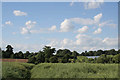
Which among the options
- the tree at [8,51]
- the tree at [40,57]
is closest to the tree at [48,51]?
the tree at [40,57]

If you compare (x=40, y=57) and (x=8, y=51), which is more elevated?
(x=8, y=51)

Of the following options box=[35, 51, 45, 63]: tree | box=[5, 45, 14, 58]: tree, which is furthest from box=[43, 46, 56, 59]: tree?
box=[5, 45, 14, 58]: tree

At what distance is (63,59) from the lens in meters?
20.8

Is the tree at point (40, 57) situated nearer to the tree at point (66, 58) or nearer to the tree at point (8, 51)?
the tree at point (66, 58)

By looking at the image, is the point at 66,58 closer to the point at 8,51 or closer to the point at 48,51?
the point at 48,51

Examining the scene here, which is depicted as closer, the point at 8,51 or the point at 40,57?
the point at 40,57

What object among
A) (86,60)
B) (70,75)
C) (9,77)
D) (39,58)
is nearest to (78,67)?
(70,75)

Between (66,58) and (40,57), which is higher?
(40,57)

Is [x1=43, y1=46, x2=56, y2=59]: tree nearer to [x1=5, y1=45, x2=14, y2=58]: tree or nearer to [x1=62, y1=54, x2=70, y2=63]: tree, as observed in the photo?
[x1=62, y1=54, x2=70, y2=63]: tree

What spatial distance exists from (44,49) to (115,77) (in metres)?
12.0

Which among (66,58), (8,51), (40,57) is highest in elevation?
(8,51)

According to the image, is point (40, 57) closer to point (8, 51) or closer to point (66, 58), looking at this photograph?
point (66, 58)

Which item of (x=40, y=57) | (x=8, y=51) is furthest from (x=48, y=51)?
(x=8, y=51)

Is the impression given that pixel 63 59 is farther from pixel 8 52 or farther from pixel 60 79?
pixel 60 79
